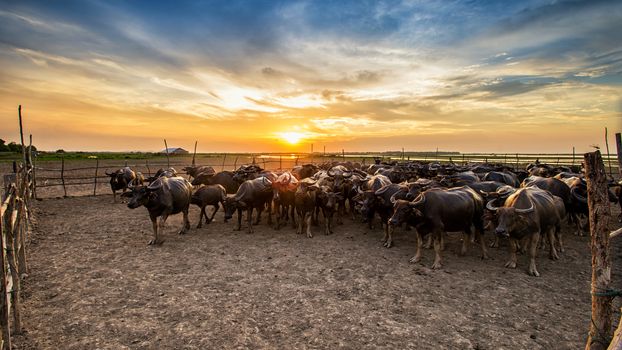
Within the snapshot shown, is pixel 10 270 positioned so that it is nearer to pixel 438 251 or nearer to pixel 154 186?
pixel 154 186

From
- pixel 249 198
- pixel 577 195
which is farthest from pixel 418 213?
pixel 249 198

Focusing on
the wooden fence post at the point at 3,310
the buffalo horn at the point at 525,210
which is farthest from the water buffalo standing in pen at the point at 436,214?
the wooden fence post at the point at 3,310

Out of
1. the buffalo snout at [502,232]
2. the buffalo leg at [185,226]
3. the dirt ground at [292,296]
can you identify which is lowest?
the dirt ground at [292,296]

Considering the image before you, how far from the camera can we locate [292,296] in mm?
6871

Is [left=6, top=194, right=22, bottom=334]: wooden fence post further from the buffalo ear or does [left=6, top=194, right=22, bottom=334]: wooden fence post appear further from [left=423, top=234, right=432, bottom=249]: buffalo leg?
[left=423, top=234, right=432, bottom=249]: buffalo leg

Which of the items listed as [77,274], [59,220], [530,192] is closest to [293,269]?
[77,274]

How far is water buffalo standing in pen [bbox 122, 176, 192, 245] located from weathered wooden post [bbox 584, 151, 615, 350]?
1072 cm

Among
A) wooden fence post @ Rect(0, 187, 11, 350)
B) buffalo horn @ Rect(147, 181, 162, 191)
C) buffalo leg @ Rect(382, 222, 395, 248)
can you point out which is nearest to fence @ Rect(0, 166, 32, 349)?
wooden fence post @ Rect(0, 187, 11, 350)

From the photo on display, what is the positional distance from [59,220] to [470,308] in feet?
50.4

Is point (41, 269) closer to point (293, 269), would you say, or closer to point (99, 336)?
point (99, 336)

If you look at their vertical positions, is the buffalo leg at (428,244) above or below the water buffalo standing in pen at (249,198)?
below

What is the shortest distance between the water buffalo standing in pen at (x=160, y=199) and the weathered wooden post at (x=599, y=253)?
10721 mm

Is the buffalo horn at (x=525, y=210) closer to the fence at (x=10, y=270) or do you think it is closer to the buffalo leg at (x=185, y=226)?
the fence at (x=10, y=270)

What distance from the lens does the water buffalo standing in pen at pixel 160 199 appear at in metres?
10.2
